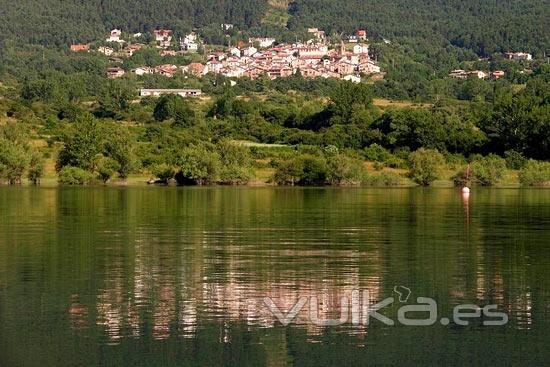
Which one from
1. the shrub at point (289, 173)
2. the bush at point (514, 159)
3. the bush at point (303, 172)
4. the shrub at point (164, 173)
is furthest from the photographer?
the bush at point (514, 159)

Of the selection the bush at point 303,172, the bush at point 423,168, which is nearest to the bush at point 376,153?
the bush at point 423,168

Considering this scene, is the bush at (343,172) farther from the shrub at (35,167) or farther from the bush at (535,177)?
the shrub at (35,167)

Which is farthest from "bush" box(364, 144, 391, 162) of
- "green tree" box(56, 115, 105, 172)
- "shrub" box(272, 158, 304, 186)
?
"green tree" box(56, 115, 105, 172)

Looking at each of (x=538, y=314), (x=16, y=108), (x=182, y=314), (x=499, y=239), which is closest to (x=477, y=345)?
(x=538, y=314)

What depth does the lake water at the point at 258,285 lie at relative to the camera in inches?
758

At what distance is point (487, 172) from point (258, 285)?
2689 inches

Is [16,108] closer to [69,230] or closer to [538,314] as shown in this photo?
[69,230]

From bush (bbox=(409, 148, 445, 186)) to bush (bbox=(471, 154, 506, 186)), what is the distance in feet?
9.83

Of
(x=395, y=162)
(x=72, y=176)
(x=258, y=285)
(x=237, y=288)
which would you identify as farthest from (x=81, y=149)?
(x=237, y=288)

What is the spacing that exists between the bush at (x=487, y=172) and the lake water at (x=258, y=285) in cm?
4265

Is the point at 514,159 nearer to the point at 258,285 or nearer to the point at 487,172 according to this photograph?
the point at 487,172

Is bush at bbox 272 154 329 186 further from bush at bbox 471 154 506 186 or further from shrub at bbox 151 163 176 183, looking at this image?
bush at bbox 471 154 506 186

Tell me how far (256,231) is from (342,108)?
288 ft

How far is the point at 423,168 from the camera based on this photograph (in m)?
91.1
